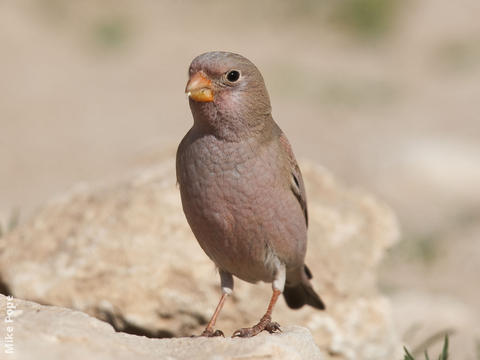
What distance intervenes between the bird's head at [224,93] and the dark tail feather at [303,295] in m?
1.35

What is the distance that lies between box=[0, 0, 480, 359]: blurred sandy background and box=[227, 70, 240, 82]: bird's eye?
279 cm

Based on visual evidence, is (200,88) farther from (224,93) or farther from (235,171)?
(235,171)

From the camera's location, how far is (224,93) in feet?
14.8

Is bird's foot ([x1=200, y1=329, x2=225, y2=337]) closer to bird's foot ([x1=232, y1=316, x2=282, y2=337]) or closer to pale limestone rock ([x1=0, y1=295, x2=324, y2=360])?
bird's foot ([x1=232, y1=316, x2=282, y2=337])

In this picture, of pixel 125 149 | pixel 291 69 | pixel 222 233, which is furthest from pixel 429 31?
pixel 222 233

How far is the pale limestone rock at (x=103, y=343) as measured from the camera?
345cm

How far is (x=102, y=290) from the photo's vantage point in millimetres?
5652

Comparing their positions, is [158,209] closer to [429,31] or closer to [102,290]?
[102,290]

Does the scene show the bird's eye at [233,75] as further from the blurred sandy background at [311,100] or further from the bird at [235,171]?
the blurred sandy background at [311,100]

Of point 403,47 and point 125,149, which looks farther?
point 403,47

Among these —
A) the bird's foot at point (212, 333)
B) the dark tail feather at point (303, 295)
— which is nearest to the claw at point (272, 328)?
the bird's foot at point (212, 333)

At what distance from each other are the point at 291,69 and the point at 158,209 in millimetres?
8288

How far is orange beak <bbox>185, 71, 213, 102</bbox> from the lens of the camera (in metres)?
4.39

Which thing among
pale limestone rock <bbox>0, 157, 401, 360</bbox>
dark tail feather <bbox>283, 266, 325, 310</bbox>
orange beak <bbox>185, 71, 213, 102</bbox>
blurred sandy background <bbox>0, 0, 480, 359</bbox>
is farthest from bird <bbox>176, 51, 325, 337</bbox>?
blurred sandy background <bbox>0, 0, 480, 359</bbox>
